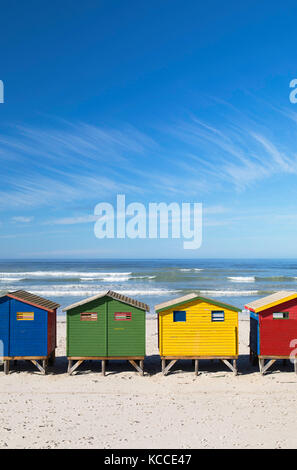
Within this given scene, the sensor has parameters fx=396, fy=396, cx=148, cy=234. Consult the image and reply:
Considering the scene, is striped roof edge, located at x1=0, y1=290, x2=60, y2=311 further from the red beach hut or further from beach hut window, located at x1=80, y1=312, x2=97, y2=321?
the red beach hut

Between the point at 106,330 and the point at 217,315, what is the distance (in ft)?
13.2

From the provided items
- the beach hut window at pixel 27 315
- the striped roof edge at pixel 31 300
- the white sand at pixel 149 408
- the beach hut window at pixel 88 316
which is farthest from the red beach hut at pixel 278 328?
the beach hut window at pixel 27 315

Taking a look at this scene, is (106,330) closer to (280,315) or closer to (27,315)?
(27,315)

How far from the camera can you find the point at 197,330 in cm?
1422

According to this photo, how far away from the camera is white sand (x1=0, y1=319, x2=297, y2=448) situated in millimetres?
9219

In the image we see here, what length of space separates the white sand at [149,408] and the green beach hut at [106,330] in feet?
2.94

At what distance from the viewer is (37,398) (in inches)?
476

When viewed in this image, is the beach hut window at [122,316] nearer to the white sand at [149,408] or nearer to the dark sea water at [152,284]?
the white sand at [149,408]

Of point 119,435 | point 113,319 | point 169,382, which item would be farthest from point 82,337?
point 119,435

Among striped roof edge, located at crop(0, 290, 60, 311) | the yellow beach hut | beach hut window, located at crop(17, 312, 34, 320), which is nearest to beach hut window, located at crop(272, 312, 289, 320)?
the yellow beach hut

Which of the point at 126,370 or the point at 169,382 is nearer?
the point at 169,382
